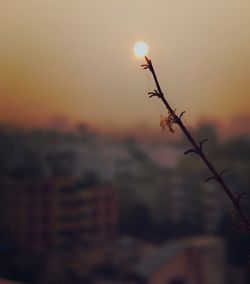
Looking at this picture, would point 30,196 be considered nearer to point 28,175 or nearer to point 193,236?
point 28,175

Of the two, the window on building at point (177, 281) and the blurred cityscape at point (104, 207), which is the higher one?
the blurred cityscape at point (104, 207)

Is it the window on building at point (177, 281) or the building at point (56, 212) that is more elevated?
the building at point (56, 212)

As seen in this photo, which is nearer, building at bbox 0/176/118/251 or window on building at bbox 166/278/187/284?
window on building at bbox 166/278/187/284

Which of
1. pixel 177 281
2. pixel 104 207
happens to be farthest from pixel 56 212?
pixel 177 281

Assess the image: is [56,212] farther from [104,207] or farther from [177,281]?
[177,281]

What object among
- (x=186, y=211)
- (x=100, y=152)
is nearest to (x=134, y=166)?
(x=100, y=152)

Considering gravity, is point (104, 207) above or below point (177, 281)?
above

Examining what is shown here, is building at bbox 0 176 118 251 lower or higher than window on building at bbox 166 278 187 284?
higher

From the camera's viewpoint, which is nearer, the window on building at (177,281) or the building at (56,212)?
the window on building at (177,281)
